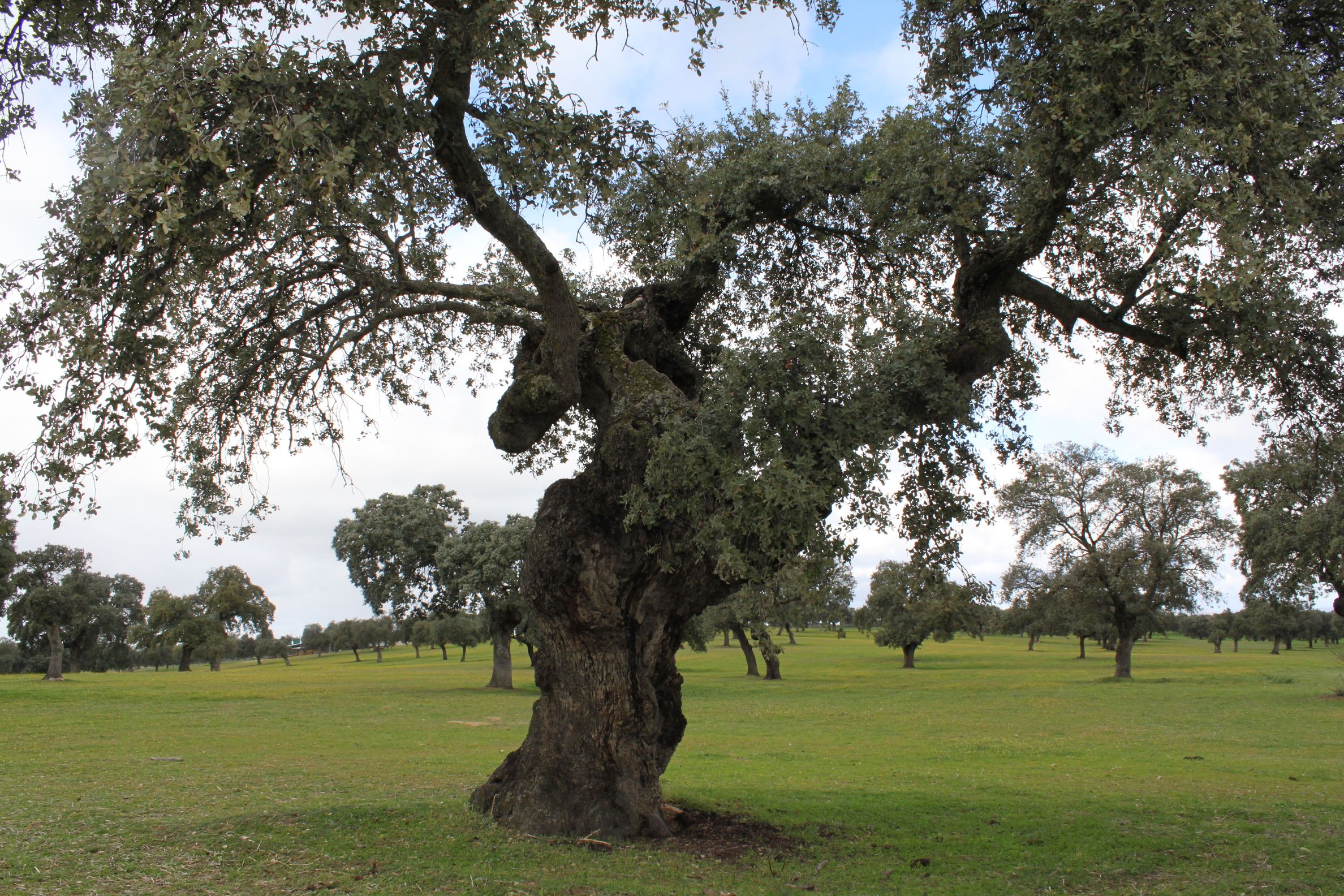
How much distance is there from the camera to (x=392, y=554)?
4438 cm

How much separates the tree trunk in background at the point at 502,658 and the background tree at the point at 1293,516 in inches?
1315

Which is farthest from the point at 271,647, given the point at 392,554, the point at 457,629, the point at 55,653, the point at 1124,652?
the point at 1124,652

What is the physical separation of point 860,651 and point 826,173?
81.2 metres

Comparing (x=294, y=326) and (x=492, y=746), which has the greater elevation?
(x=294, y=326)

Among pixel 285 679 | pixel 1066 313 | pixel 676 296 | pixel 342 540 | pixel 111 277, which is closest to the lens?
pixel 111 277

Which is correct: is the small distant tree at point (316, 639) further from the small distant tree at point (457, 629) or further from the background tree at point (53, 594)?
the background tree at point (53, 594)

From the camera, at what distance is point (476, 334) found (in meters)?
15.0

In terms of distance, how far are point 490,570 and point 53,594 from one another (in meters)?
31.8

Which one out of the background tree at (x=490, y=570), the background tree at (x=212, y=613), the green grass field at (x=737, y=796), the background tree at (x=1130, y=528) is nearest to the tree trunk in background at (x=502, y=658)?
the background tree at (x=490, y=570)

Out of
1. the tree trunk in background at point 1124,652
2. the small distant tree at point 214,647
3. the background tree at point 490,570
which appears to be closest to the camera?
the background tree at point 490,570

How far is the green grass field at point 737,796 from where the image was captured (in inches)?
349

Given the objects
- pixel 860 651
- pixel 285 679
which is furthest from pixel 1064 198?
pixel 860 651

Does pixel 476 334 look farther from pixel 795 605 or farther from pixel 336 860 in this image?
pixel 336 860

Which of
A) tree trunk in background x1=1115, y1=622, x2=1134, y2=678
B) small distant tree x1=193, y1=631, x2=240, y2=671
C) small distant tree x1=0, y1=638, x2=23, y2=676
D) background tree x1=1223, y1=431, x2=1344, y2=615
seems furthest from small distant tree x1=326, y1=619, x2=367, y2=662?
background tree x1=1223, y1=431, x2=1344, y2=615
